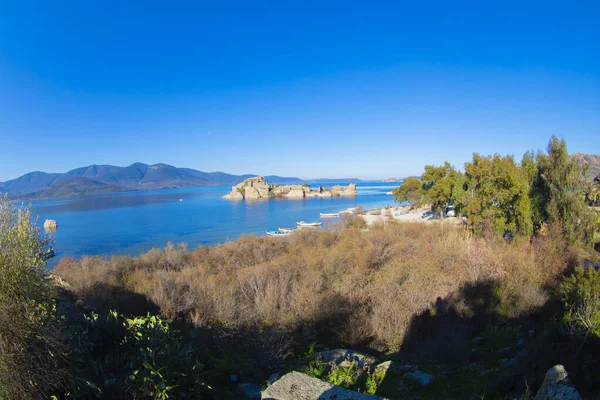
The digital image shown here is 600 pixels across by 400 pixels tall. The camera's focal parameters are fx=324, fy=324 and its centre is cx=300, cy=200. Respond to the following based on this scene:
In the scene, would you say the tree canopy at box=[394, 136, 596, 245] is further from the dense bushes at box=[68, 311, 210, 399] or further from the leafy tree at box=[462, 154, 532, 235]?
the dense bushes at box=[68, 311, 210, 399]

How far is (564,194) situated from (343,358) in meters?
16.5

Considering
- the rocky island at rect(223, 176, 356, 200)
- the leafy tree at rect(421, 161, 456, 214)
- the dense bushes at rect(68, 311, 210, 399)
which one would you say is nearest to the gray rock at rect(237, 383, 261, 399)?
the dense bushes at rect(68, 311, 210, 399)

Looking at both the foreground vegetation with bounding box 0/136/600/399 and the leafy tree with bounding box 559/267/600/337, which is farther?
the leafy tree with bounding box 559/267/600/337

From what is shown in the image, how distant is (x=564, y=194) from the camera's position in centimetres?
1678

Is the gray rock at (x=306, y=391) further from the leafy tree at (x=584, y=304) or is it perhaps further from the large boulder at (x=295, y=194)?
the large boulder at (x=295, y=194)

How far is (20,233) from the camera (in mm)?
4426

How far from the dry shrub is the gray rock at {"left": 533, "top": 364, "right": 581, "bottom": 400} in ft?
18.3

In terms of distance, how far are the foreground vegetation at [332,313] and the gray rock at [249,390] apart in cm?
26

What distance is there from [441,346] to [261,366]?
4.09m

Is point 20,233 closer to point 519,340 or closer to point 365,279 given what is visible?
point 519,340

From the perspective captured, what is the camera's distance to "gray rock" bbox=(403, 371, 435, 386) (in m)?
5.88

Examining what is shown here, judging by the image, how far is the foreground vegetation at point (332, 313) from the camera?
170 inches

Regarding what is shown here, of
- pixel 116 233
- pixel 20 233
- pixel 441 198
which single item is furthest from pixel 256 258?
pixel 116 233

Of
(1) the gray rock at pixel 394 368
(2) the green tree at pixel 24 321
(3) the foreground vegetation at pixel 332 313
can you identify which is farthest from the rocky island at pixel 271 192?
(2) the green tree at pixel 24 321
